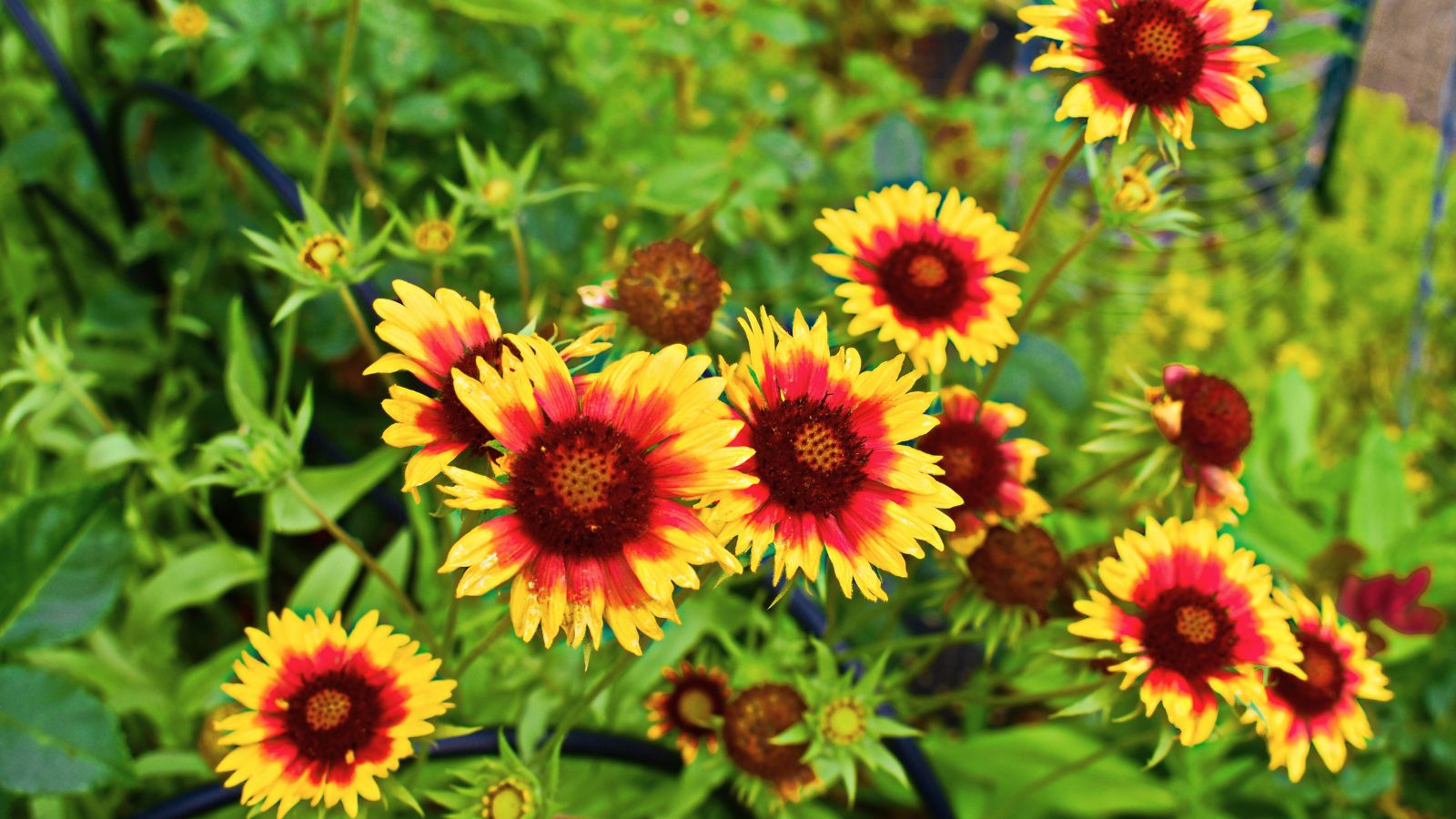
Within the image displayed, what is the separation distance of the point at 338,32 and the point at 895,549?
3.03 ft

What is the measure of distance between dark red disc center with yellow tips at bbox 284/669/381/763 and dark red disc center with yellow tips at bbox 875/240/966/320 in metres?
0.37

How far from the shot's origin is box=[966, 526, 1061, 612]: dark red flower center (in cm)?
61

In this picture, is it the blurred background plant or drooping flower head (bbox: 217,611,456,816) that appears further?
the blurred background plant

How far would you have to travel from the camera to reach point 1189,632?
562 millimetres

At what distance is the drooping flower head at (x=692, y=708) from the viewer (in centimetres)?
70

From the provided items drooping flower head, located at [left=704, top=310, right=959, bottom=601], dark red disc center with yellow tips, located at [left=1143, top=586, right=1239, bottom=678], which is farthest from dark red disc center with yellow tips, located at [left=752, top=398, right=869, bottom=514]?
dark red disc center with yellow tips, located at [left=1143, top=586, right=1239, bottom=678]

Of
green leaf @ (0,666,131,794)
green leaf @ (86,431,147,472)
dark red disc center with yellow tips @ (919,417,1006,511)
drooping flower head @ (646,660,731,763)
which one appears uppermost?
dark red disc center with yellow tips @ (919,417,1006,511)

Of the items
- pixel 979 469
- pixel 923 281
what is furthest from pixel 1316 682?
pixel 923 281

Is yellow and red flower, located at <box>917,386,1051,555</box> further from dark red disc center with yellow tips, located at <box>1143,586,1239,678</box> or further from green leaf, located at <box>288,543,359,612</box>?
green leaf, located at <box>288,543,359,612</box>

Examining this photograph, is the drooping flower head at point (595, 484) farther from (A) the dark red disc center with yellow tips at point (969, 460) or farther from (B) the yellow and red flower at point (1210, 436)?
(B) the yellow and red flower at point (1210, 436)

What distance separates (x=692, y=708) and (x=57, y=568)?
1.62 ft

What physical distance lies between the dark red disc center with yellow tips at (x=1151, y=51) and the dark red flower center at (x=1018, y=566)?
26 centimetres

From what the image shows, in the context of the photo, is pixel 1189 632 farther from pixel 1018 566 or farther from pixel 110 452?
pixel 110 452

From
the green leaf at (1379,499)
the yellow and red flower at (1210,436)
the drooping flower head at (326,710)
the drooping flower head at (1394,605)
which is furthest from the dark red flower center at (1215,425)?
the green leaf at (1379,499)
